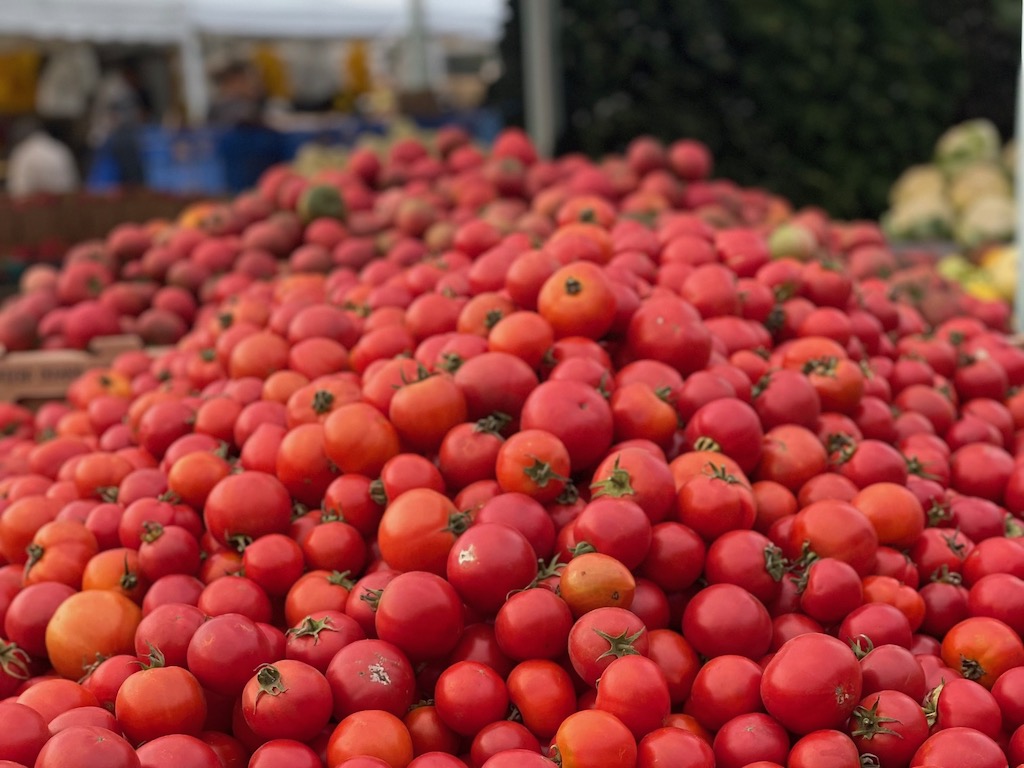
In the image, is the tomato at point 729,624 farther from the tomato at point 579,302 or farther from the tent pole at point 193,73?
the tent pole at point 193,73

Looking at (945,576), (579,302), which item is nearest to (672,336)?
(579,302)

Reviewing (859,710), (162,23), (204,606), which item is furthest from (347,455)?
(162,23)

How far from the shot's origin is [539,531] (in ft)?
6.26

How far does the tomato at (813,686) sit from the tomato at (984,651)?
1.12 feet

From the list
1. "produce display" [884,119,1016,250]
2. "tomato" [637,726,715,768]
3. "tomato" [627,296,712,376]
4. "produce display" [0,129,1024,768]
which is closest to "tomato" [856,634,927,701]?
"produce display" [0,129,1024,768]

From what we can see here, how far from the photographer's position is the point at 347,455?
6.88ft

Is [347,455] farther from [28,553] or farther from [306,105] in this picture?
[306,105]

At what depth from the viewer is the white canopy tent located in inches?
463

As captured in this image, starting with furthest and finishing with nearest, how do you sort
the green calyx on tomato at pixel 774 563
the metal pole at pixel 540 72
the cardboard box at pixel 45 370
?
the metal pole at pixel 540 72 < the cardboard box at pixel 45 370 < the green calyx on tomato at pixel 774 563

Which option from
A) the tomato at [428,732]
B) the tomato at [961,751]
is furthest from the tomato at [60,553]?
the tomato at [961,751]

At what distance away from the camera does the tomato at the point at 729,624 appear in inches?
69.8

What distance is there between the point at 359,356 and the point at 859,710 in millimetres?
1481

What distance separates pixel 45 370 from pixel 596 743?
9.91 ft

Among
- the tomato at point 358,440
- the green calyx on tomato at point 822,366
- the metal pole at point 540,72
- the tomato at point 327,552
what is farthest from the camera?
the metal pole at point 540,72
